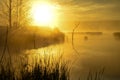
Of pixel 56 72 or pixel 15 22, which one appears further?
pixel 15 22

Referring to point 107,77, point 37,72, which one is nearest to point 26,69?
point 37,72

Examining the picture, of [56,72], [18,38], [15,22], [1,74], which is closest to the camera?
[1,74]

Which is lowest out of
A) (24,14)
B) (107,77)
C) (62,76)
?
(107,77)

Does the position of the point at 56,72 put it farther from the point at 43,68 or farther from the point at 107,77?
the point at 107,77

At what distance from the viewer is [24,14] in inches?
1005

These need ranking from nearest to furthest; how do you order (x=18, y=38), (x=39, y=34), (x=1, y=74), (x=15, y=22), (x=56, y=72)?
(x=1, y=74) → (x=56, y=72) → (x=15, y=22) → (x=18, y=38) → (x=39, y=34)

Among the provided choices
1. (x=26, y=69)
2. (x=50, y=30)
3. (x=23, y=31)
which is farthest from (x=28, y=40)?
(x=26, y=69)

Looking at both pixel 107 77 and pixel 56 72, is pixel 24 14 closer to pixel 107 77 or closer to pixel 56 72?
pixel 107 77

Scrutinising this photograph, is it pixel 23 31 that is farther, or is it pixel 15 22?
pixel 23 31

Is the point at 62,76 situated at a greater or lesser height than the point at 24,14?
lesser

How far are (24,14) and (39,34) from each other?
11.7 metres

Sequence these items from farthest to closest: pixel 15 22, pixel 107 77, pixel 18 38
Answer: pixel 18 38 < pixel 15 22 < pixel 107 77

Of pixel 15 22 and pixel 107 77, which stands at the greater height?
pixel 15 22

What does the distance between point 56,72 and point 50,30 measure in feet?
113
